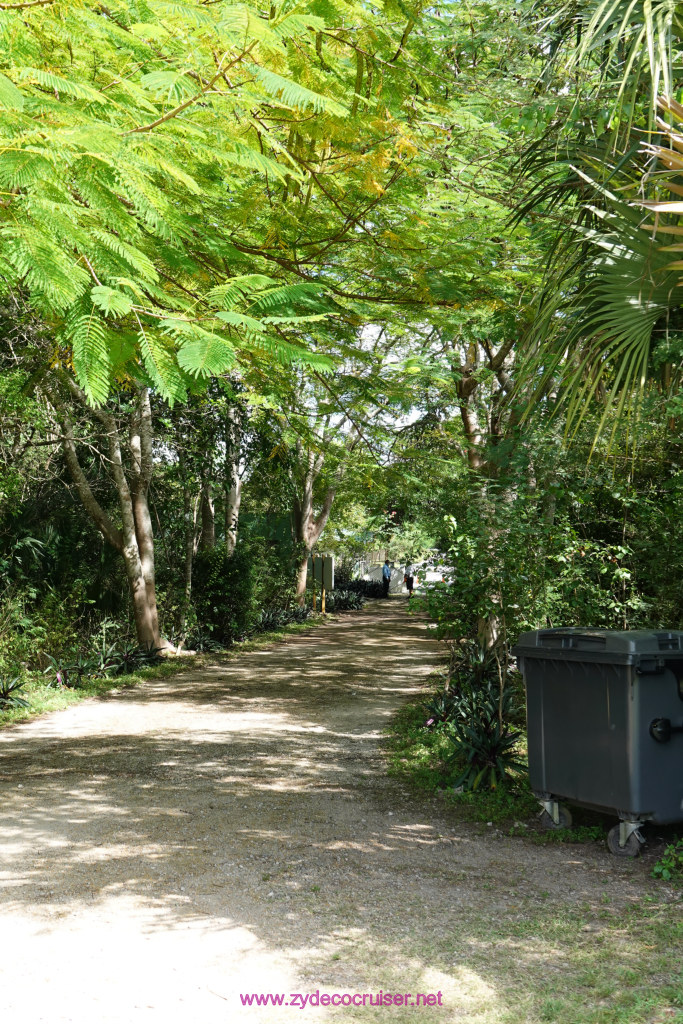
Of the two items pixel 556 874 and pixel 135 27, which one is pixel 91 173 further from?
pixel 556 874

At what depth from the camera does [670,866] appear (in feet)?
17.7

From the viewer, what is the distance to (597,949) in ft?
14.3

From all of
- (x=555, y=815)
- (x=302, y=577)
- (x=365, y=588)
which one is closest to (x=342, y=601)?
(x=302, y=577)

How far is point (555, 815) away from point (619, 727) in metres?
1.15

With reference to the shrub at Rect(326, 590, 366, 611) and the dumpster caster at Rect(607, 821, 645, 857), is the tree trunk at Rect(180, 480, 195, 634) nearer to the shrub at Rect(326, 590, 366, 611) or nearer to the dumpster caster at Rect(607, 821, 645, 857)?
the dumpster caster at Rect(607, 821, 645, 857)

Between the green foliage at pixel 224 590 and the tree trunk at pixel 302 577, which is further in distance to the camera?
the tree trunk at pixel 302 577

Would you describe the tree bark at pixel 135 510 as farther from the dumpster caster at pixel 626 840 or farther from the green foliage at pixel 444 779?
the dumpster caster at pixel 626 840

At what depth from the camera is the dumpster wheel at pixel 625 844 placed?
5766 millimetres

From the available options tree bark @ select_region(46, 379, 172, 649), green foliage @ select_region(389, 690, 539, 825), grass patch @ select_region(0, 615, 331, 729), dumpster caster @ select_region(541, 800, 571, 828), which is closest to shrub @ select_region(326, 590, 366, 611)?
grass patch @ select_region(0, 615, 331, 729)

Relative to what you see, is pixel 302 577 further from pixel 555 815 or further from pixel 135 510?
pixel 555 815

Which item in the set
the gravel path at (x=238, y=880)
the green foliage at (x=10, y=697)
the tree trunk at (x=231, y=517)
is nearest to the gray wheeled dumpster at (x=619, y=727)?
the gravel path at (x=238, y=880)

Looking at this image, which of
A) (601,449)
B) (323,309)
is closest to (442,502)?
(601,449)

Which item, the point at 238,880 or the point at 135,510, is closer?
the point at 238,880

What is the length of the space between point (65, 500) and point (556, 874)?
37.3 feet
